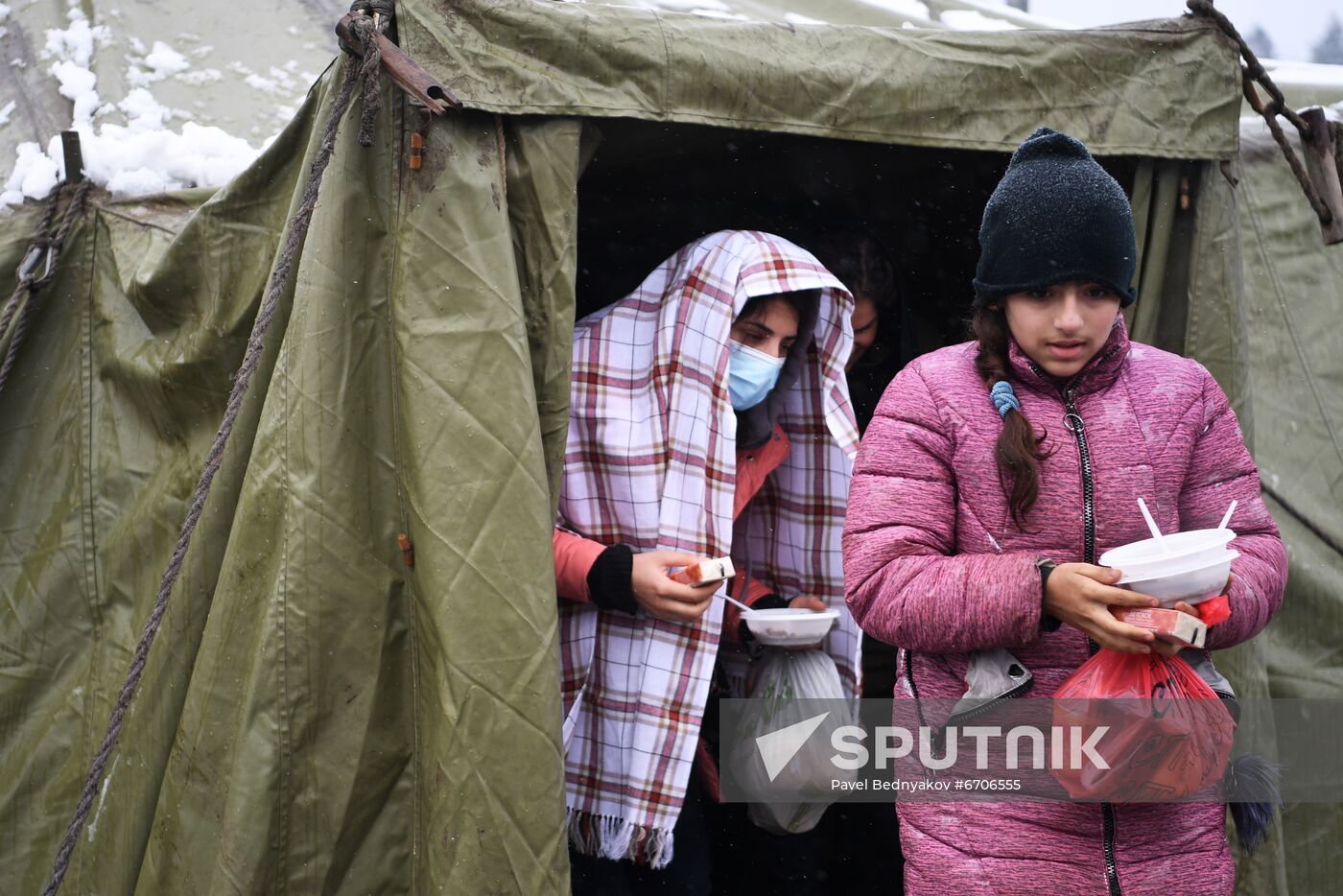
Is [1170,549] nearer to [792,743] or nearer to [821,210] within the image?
[792,743]

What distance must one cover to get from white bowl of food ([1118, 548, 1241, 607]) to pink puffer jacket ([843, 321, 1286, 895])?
13 cm

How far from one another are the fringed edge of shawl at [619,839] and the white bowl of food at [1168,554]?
1145 mm

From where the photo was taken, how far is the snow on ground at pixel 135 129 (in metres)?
2.81

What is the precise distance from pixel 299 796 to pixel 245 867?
136 millimetres

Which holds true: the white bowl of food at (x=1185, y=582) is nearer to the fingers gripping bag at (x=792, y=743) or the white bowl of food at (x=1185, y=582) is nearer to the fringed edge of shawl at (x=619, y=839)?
the fingers gripping bag at (x=792, y=743)

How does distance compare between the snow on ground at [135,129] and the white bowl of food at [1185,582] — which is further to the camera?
the snow on ground at [135,129]

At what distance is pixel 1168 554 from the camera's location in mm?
1601

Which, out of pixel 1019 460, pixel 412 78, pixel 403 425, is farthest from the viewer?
pixel 403 425

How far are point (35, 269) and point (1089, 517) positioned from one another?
2268 millimetres

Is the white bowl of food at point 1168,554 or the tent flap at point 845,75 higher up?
the tent flap at point 845,75

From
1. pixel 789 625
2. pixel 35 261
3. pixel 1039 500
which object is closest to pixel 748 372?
pixel 789 625

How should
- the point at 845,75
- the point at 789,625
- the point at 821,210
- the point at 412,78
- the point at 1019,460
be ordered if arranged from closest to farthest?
the point at 1019,460 < the point at 412,78 < the point at 845,75 < the point at 789,625 < the point at 821,210

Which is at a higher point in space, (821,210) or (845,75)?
(845,75)

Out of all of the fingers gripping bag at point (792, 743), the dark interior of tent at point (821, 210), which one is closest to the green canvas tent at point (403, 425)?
the dark interior of tent at point (821, 210)
